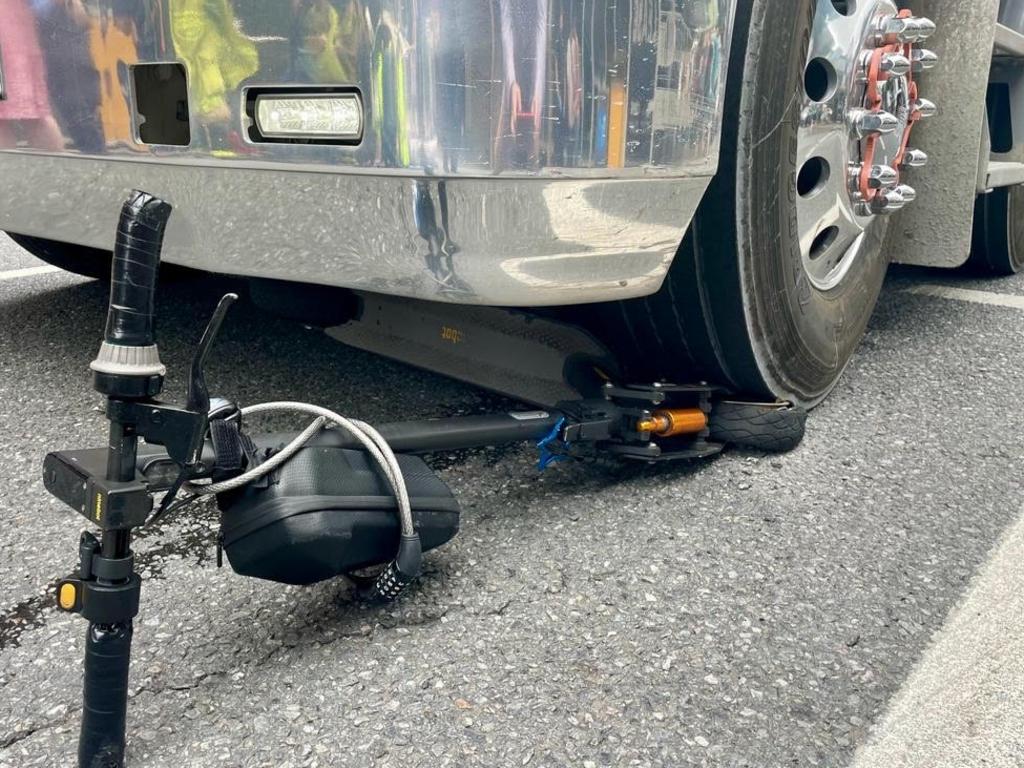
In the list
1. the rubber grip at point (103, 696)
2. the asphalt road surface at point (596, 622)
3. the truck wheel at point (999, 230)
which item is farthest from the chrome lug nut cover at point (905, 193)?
the rubber grip at point (103, 696)

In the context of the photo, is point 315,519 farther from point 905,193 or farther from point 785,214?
point 905,193

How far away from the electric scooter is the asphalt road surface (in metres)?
0.10

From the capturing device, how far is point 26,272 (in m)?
3.07

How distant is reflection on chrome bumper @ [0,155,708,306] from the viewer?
120 cm

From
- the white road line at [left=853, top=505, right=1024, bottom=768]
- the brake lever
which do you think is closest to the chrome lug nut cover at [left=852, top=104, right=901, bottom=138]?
the white road line at [left=853, top=505, right=1024, bottom=768]

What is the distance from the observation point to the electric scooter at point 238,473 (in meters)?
0.92

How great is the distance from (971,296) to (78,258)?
8.51 ft

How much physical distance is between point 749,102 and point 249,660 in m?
1.05

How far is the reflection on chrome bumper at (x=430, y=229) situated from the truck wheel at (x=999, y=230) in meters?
2.07

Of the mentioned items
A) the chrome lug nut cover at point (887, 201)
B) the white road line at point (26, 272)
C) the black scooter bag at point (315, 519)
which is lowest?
the white road line at point (26, 272)

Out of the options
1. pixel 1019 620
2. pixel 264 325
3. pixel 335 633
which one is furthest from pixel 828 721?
pixel 264 325

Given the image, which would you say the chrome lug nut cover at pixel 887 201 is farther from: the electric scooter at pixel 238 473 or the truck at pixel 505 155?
the electric scooter at pixel 238 473

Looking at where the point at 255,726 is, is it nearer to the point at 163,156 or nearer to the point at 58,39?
the point at 163,156

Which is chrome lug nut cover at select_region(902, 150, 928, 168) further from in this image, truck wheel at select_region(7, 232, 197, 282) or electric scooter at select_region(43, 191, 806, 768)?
truck wheel at select_region(7, 232, 197, 282)
